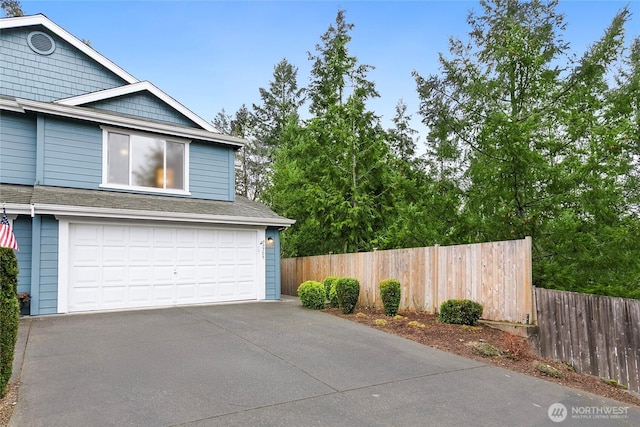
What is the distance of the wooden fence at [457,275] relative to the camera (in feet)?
23.4

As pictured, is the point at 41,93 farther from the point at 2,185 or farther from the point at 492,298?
the point at 492,298

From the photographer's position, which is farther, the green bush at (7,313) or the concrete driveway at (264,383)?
the green bush at (7,313)

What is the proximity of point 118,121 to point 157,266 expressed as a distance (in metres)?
4.12

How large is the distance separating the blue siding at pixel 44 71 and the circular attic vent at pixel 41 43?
9 cm

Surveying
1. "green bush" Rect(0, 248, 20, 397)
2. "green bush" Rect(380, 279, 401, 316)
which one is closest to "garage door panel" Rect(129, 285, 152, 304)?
"green bush" Rect(0, 248, 20, 397)

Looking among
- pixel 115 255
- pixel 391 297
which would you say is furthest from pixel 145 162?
pixel 391 297

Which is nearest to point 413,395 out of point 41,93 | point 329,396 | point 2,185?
point 329,396

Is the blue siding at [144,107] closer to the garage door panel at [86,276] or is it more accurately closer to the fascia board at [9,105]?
the fascia board at [9,105]

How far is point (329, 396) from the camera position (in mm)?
4348

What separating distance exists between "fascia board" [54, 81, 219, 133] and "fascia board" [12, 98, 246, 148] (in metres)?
0.44

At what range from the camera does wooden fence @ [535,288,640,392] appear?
18.7ft

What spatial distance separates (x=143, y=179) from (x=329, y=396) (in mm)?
9083

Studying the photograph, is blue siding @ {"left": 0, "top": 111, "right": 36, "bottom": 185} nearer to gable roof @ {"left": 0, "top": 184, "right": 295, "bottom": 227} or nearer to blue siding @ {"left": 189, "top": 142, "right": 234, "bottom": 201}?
gable roof @ {"left": 0, "top": 184, "right": 295, "bottom": 227}

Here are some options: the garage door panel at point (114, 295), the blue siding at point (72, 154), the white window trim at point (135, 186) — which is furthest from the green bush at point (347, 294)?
the blue siding at point (72, 154)
